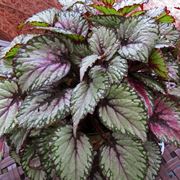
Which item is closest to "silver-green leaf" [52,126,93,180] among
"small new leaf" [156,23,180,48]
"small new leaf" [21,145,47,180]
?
"small new leaf" [21,145,47,180]

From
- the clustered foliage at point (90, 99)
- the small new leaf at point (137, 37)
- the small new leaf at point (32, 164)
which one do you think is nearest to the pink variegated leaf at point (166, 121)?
the clustered foliage at point (90, 99)

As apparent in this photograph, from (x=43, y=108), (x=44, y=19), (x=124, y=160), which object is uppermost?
(x=44, y=19)

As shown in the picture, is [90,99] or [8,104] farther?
[8,104]

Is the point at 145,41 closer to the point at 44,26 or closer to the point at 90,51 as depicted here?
the point at 90,51

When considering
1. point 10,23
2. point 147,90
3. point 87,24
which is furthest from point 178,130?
point 10,23

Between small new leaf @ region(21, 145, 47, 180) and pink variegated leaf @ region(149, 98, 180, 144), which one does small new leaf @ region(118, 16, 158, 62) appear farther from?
small new leaf @ region(21, 145, 47, 180)

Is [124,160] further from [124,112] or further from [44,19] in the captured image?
[44,19]

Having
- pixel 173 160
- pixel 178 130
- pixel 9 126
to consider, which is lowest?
pixel 173 160

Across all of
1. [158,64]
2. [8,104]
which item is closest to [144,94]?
[158,64]
